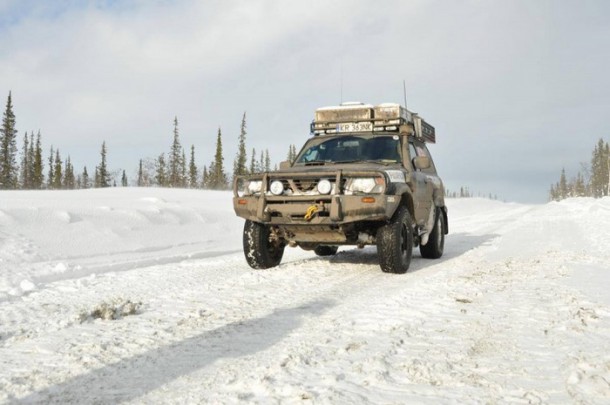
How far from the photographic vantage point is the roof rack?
733cm

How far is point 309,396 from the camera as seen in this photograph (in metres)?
2.13

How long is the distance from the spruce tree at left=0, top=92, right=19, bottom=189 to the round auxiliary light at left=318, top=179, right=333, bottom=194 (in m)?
58.2

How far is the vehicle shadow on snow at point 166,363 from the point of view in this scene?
87.6 inches

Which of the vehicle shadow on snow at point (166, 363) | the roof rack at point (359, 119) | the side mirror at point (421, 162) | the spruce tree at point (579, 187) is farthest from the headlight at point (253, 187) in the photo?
the spruce tree at point (579, 187)

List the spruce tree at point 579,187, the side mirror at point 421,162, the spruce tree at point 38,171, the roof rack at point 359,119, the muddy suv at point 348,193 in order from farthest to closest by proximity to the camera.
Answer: the spruce tree at point 579,187, the spruce tree at point 38,171, the roof rack at point 359,119, the side mirror at point 421,162, the muddy suv at point 348,193

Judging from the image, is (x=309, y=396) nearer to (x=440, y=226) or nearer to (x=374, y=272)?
(x=374, y=272)

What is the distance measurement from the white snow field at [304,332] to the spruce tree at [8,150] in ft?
183

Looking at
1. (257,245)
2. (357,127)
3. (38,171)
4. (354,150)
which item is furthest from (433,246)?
(38,171)

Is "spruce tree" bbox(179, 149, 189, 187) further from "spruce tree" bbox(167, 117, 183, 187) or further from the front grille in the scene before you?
the front grille

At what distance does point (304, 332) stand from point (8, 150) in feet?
203

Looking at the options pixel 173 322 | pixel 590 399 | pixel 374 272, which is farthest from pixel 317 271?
pixel 590 399

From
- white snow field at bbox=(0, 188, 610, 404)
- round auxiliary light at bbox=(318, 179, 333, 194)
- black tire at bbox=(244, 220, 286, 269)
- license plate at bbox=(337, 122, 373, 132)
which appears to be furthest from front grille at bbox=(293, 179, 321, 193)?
license plate at bbox=(337, 122, 373, 132)

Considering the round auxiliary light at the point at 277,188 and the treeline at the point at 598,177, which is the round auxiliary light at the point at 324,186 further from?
the treeline at the point at 598,177

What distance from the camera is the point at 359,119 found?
7379 millimetres
